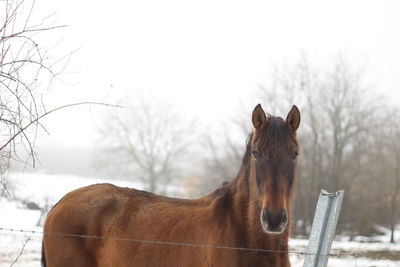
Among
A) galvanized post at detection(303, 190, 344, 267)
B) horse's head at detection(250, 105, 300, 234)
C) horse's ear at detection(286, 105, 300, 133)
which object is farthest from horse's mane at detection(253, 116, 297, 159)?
galvanized post at detection(303, 190, 344, 267)

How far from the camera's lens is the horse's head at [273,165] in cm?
318

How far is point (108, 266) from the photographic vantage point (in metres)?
4.44

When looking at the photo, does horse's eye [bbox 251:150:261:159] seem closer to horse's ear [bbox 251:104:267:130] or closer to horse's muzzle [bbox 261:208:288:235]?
horse's ear [bbox 251:104:267:130]

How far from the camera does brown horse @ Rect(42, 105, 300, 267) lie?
346 cm

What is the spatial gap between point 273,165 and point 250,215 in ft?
1.63

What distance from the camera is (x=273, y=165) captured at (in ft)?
11.2

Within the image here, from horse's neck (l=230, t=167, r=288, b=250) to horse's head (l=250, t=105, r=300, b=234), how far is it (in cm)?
13

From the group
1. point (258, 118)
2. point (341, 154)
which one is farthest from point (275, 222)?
point (341, 154)

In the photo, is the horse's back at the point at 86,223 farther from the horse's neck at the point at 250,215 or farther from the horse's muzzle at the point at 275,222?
the horse's muzzle at the point at 275,222

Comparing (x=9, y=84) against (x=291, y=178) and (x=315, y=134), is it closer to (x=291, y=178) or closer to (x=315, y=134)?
(x=291, y=178)

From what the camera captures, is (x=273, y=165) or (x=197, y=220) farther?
(x=197, y=220)

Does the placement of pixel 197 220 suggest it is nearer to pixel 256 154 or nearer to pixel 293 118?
pixel 256 154

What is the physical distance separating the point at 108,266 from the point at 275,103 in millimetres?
29371

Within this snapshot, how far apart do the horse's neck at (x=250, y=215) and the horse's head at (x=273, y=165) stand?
13cm
